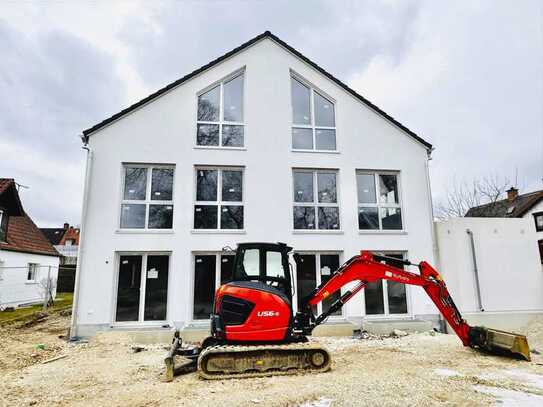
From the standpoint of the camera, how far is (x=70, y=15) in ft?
32.2

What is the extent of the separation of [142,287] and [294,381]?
18.4 ft

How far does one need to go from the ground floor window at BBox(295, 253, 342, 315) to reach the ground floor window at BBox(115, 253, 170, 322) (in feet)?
12.5

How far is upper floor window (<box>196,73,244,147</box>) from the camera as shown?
10.3 meters

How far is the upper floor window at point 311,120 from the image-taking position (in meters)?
10.7

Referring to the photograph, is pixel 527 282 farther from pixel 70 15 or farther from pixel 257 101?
pixel 70 15

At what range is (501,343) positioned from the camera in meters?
6.46

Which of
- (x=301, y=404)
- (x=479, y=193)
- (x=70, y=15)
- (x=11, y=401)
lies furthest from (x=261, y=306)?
(x=479, y=193)

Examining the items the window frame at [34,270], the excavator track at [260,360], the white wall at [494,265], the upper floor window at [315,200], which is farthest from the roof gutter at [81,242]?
the white wall at [494,265]

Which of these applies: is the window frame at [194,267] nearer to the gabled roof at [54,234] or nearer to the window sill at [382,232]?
the window sill at [382,232]

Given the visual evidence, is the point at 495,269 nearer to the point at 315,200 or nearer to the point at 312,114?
the point at 315,200

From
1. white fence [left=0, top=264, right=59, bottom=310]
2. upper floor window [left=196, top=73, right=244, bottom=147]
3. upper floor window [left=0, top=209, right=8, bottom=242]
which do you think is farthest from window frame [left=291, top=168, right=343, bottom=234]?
upper floor window [left=0, top=209, right=8, bottom=242]

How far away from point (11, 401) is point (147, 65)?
38.2 feet

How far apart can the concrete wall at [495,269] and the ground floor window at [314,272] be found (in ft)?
11.0

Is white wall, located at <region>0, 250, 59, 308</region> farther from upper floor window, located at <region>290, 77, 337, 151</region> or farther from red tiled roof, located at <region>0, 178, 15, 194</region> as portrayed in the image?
upper floor window, located at <region>290, 77, 337, 151</region>
